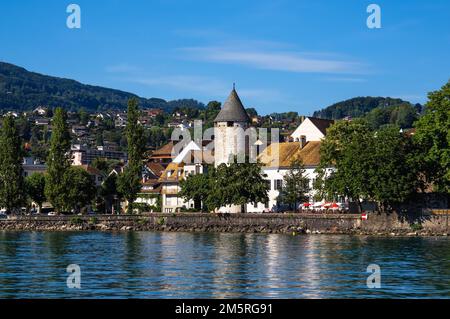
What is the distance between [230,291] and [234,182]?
54137 millimetres

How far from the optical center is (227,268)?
4478 centimetres

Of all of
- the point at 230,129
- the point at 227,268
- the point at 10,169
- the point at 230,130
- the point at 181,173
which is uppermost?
the point at 230,129

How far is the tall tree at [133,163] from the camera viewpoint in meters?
99.2

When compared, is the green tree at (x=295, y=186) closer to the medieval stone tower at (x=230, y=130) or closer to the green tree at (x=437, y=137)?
the medieval stone tower at (x=230, y=130)

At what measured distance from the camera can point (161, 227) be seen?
90875 millimetres

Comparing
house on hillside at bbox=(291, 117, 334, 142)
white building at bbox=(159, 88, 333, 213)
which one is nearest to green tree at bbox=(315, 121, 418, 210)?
white building at bbox=(159, 88, 333, 213)

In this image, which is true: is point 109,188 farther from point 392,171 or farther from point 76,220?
point 392,171

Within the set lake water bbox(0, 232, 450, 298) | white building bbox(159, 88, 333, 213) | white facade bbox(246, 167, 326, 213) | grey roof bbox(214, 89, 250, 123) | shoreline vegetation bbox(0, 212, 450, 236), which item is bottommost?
lake water bbox(0, 232, 450, 298)

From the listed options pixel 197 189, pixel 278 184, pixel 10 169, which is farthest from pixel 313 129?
pixel 10 169

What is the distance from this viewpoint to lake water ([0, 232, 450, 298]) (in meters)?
35.4

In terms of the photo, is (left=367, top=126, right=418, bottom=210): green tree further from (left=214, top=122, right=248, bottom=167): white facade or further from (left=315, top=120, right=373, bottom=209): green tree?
(left=214, top=122, right=248, bottom=167): white facade

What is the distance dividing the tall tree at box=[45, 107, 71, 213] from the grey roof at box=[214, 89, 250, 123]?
16.5 m

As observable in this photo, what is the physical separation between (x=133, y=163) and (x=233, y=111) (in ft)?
39.1
